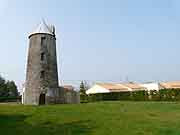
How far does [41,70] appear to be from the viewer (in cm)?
3016

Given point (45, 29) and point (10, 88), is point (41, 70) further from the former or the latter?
point (10, 88)

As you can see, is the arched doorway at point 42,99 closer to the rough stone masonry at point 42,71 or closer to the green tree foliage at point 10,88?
the rough stone masonry at point 42,71

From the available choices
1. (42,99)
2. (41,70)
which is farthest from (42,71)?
(42,99)

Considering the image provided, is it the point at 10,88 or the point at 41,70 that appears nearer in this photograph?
the point at 41,70

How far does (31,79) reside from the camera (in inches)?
1189

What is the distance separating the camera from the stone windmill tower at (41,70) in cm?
2995

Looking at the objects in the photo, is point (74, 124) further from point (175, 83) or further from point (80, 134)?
point (175, 83)

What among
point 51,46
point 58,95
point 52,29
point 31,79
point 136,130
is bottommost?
point 136,130

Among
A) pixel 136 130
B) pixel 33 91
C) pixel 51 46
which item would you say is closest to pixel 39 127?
pixel 136 130

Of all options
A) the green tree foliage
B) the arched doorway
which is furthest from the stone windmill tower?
the green tree foliage

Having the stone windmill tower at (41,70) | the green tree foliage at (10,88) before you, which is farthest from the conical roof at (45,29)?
the green tree foliage at (10,88)

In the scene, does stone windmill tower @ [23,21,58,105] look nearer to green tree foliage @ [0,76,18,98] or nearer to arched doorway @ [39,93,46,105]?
arched doorway @ [39,93,46,105]

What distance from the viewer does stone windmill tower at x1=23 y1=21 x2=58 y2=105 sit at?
29953mm

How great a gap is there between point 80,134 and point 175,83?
61712mm
